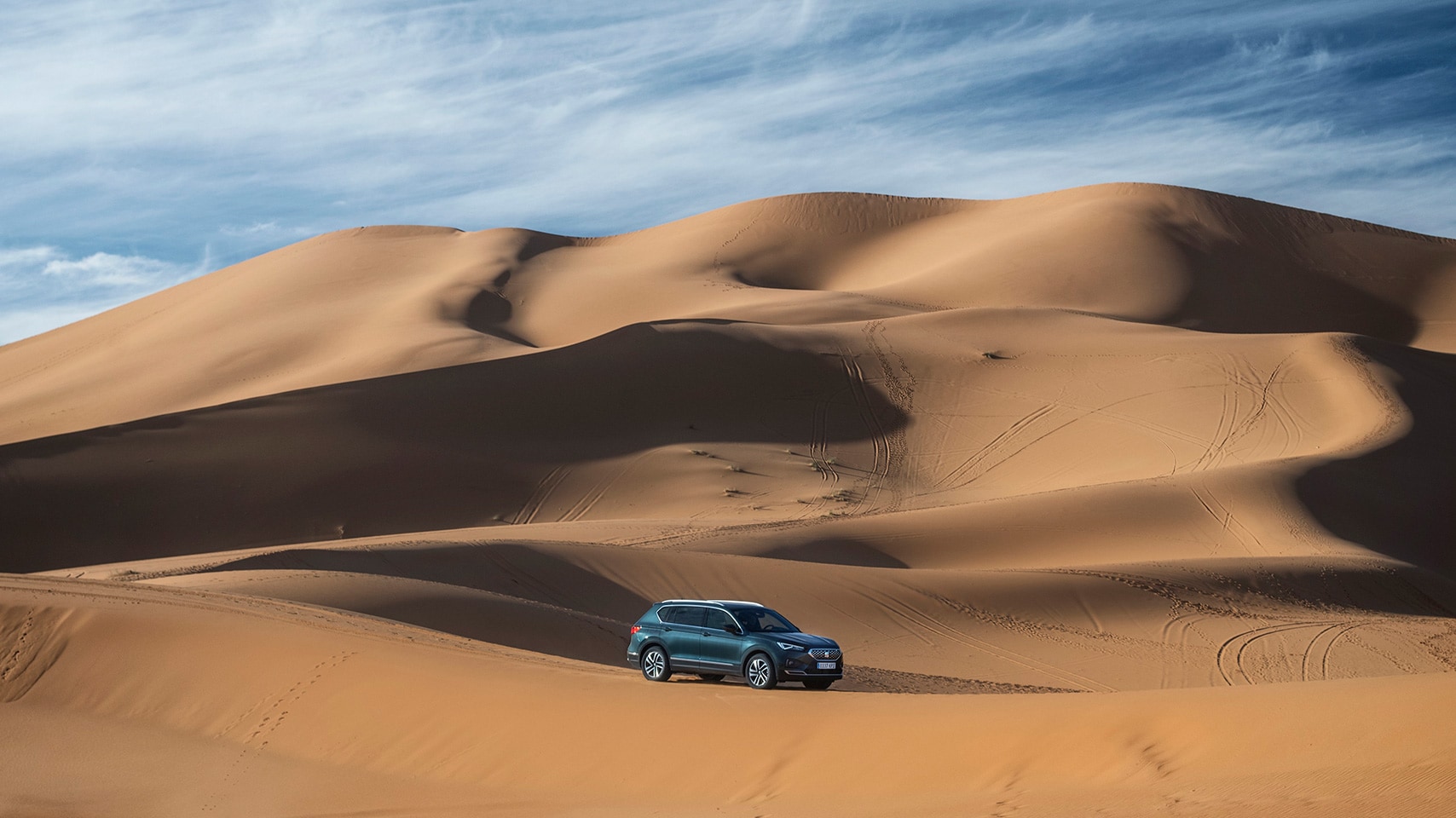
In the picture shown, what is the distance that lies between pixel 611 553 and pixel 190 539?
1228 centimetres

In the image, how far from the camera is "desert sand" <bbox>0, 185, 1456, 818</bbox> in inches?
401

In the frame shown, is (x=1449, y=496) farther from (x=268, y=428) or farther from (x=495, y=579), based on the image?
(x=268, y=428)

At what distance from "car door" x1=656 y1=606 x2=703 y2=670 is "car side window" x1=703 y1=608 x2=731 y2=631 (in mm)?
78

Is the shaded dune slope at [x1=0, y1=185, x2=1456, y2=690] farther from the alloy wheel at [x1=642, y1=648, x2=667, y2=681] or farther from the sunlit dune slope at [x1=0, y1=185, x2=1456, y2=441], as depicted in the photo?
the alloy wheel at [x1=642, y1=648, x2=667, y2=681]

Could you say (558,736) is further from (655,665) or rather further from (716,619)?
(716,619)

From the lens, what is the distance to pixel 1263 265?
7369cm

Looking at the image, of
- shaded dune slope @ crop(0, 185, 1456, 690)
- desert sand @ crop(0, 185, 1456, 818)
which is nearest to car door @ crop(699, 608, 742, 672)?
desert sand @ crop(0, 185, 1456, 818)

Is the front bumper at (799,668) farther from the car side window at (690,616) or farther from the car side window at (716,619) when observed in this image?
the car side window at (690,616)

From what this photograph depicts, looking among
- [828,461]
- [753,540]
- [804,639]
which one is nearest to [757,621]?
[804,639]

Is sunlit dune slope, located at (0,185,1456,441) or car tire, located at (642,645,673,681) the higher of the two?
sunlit dune slope, located at (0,185,1456,441)

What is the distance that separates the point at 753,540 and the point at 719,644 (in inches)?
487

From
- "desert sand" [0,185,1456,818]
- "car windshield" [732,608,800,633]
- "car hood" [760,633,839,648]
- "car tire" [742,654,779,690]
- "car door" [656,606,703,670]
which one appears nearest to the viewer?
"desert sand" [0,185,1456,818]

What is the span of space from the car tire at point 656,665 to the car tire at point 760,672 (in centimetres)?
101

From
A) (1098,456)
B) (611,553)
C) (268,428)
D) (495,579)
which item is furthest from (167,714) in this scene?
(1098,456)
